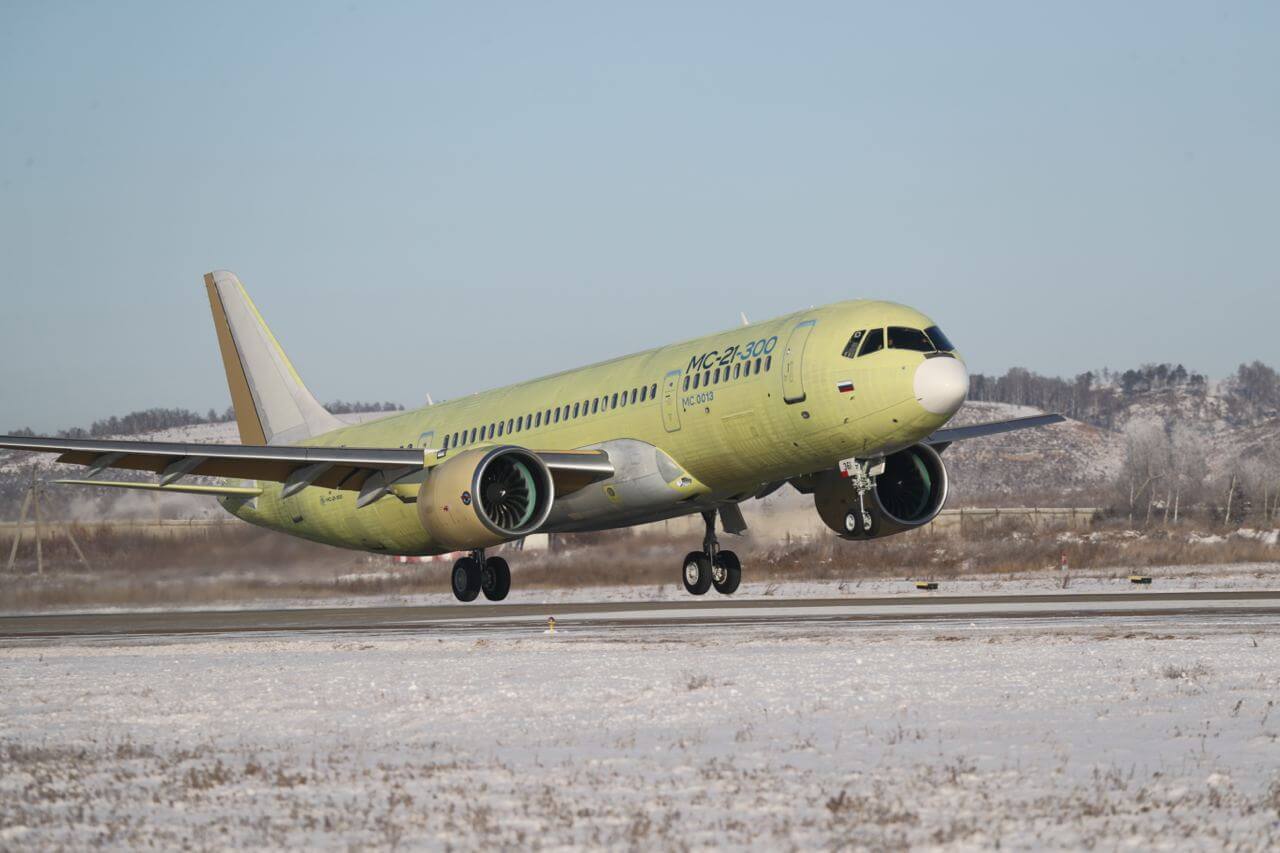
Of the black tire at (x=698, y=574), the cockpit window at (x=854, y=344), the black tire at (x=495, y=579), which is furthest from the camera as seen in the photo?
the black tire at (x=698, y=574)

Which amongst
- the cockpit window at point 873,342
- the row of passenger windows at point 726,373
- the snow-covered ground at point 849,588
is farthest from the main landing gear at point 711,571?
the cockpit window at point 873,342

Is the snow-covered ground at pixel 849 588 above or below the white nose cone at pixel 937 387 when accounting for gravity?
below

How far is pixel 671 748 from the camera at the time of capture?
12.9 metres

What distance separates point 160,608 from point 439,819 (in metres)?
37.1

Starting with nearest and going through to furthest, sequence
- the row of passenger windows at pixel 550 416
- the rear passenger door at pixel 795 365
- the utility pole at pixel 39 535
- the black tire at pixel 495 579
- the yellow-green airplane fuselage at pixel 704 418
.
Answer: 1. the yellow-green airplane fuselage at pixel 704 418
2. the rear passenger door at pixel 795 365
3. the row of passenger windows at pixel 550 416
4. the black tire at pixel 495 579
5. the utility pole at pixel 39 535

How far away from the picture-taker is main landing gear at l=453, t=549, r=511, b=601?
1431 inches

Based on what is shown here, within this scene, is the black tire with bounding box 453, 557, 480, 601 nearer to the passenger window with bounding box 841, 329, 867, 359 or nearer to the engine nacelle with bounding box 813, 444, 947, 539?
the engine nacelle with bounding box 813, 444, 947, 539

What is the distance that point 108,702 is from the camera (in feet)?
56.3

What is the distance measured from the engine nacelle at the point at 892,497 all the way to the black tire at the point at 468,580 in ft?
28.0

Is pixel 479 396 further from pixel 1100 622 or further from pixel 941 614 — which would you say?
pixel 1100 622

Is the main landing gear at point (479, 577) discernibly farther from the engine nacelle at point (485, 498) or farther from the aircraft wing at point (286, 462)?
the engine nacelle at point (485, 498)

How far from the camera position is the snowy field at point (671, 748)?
965 cm

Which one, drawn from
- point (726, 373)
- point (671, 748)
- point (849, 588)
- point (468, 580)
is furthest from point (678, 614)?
point (671, 748)

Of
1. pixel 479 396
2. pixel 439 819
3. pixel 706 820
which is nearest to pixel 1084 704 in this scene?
pixel 706 820
